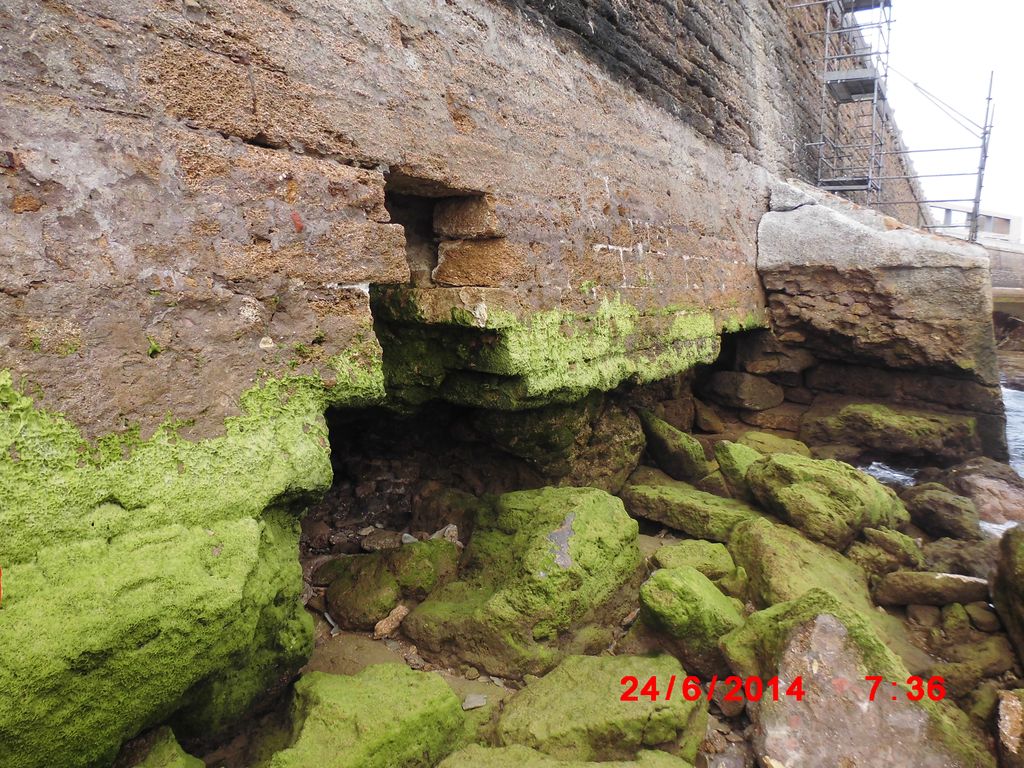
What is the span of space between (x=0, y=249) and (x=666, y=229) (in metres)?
3.39

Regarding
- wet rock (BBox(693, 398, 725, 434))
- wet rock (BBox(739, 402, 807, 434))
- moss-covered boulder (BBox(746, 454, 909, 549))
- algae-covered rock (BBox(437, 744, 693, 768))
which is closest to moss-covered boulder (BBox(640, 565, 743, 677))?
algae-covered rock (BBox(437, 744, 693, 768))

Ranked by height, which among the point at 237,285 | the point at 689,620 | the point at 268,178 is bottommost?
the point at 689,620

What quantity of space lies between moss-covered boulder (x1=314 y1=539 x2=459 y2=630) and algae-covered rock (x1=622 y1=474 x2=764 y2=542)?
1.23m

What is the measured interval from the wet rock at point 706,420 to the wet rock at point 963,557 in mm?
2012

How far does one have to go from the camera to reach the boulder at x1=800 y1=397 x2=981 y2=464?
5023 mm

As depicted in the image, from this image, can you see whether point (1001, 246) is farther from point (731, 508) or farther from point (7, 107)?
point (7, 107)

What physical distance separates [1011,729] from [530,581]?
1.68m

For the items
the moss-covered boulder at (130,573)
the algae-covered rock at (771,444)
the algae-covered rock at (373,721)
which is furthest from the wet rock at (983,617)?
the moss-covered boulder at (130,573)

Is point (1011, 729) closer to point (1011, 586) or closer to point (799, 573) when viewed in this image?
point (1011, 586)

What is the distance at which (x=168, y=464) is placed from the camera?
1759mm

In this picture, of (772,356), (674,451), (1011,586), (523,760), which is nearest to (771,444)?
(772,356)

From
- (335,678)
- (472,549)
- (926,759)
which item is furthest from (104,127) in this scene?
(926,759)

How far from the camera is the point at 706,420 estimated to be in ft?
18.1
